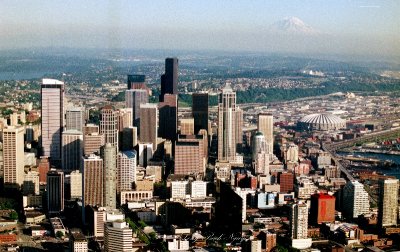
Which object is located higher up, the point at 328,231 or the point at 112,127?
the point at 112,127

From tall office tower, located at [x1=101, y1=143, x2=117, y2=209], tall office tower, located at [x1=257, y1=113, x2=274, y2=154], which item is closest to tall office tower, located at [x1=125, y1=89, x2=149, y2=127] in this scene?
tall office tower, located at [x1=257, y1=113, x2=274, y2=154]

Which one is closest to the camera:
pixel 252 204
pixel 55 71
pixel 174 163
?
pixel 252 204

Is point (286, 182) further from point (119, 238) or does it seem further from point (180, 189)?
point (119, 238)

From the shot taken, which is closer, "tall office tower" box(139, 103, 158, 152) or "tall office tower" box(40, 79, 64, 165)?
"tall office tower" box(40, 79, 64, 165)

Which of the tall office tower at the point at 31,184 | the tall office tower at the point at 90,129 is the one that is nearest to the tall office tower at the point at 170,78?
the tall office tower at the point at 90,129

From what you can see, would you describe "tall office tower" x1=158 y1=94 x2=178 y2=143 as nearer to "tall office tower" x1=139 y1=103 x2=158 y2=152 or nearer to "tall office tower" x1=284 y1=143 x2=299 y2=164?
"tall office tower" x1=139 y1=103 x2=158 y2=152

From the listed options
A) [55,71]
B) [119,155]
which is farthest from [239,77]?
[119,155]

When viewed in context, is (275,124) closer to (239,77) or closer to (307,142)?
(307,142)
